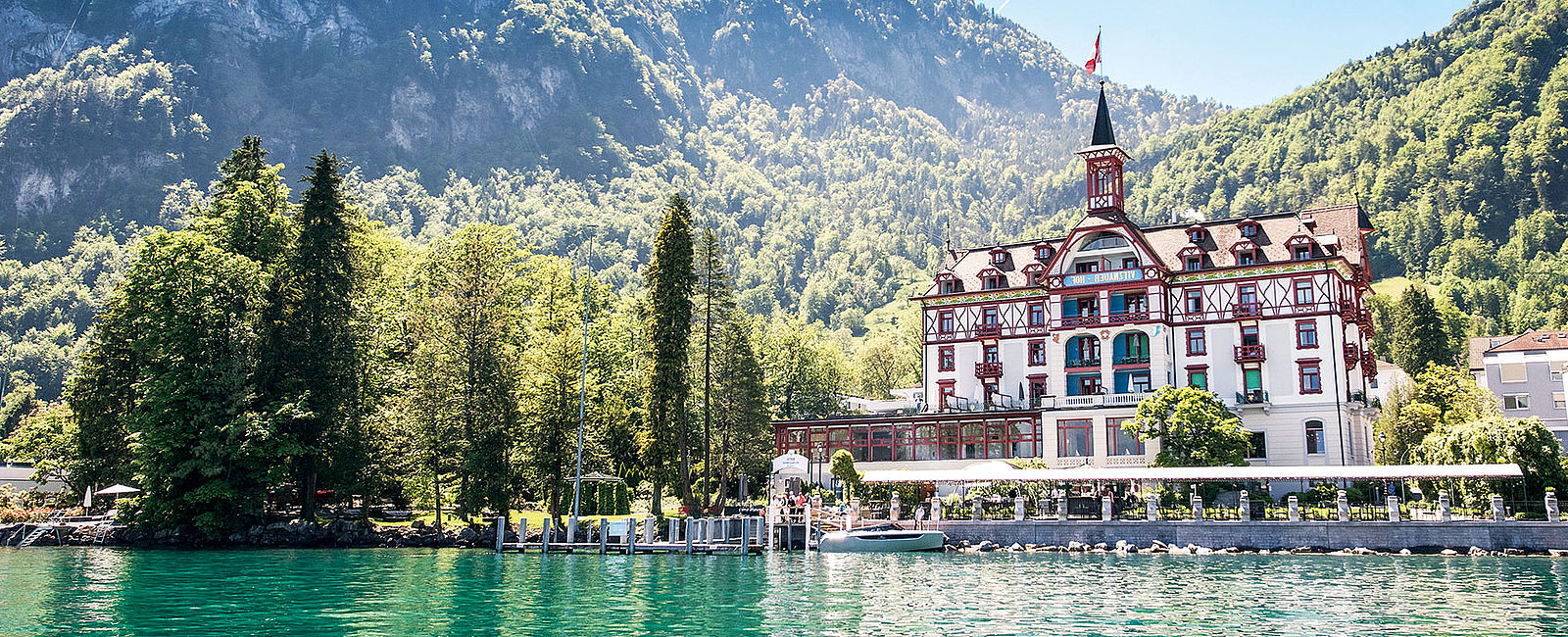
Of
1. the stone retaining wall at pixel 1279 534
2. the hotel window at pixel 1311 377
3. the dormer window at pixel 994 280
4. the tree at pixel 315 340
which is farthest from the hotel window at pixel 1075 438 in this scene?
the tree at pixel 315 340

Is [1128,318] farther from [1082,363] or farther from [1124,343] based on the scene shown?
[1082,363]

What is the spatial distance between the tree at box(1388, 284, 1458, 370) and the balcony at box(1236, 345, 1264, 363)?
3985 cm

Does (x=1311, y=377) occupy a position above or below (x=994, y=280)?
below

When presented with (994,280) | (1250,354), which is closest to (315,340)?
(994,280)

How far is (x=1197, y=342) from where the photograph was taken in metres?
66.9

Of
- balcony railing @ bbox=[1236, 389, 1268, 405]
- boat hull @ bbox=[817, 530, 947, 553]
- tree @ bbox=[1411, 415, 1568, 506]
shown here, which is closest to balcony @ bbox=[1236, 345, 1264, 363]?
balcony railing @ bbox=[1236, 389, 1268, 405]

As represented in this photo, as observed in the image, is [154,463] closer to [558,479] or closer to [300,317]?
[300,317]

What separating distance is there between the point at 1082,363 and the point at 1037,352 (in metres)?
2.91

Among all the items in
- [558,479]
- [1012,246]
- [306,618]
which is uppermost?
[1012,246]

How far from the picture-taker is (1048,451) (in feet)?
219

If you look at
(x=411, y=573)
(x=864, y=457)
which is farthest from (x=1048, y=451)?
(x=411, y=573)

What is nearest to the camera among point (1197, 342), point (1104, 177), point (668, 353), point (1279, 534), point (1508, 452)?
point (1508, 452)

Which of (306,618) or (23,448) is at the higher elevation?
(23,448)

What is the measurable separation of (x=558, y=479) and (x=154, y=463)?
17.9m
